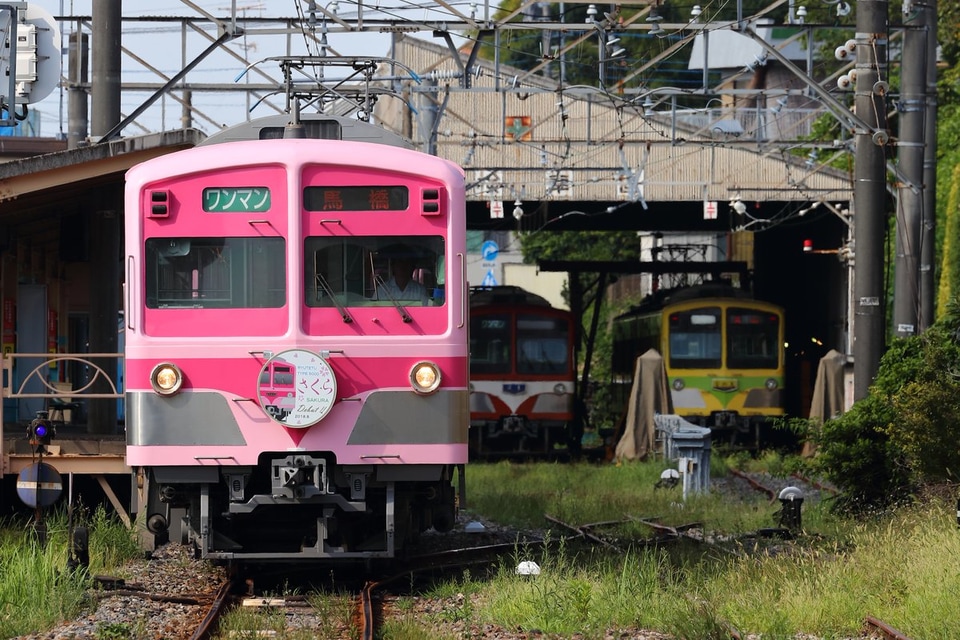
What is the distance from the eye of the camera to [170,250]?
984cm

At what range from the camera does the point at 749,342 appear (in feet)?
89.0

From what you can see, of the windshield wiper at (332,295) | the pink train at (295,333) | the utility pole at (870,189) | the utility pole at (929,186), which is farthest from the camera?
the utility pole at (929,186)

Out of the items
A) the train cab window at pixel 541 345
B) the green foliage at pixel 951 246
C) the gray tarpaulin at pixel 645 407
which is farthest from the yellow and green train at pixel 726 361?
the green foliage at pixel 951 246

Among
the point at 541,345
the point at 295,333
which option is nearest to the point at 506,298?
the point at 541,345

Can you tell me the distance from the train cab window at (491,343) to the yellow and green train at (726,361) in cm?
306

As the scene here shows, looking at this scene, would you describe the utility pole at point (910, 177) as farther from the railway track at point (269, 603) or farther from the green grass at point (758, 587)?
the railway track at point (269, 603)

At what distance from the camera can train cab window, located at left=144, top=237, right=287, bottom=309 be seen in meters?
9.80

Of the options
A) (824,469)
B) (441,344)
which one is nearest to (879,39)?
(824,469)

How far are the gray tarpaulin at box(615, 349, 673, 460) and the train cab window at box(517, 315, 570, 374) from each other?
213cm

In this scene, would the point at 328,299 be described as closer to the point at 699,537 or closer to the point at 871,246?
the point at 699,537

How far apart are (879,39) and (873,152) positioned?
47.5 inches

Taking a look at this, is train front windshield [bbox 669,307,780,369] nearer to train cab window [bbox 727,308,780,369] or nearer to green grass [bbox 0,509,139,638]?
train cab window [bbox 727,308,780,369]

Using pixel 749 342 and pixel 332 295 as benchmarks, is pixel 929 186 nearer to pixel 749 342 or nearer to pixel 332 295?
pixel 749 342

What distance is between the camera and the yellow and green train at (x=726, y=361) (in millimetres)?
26844
